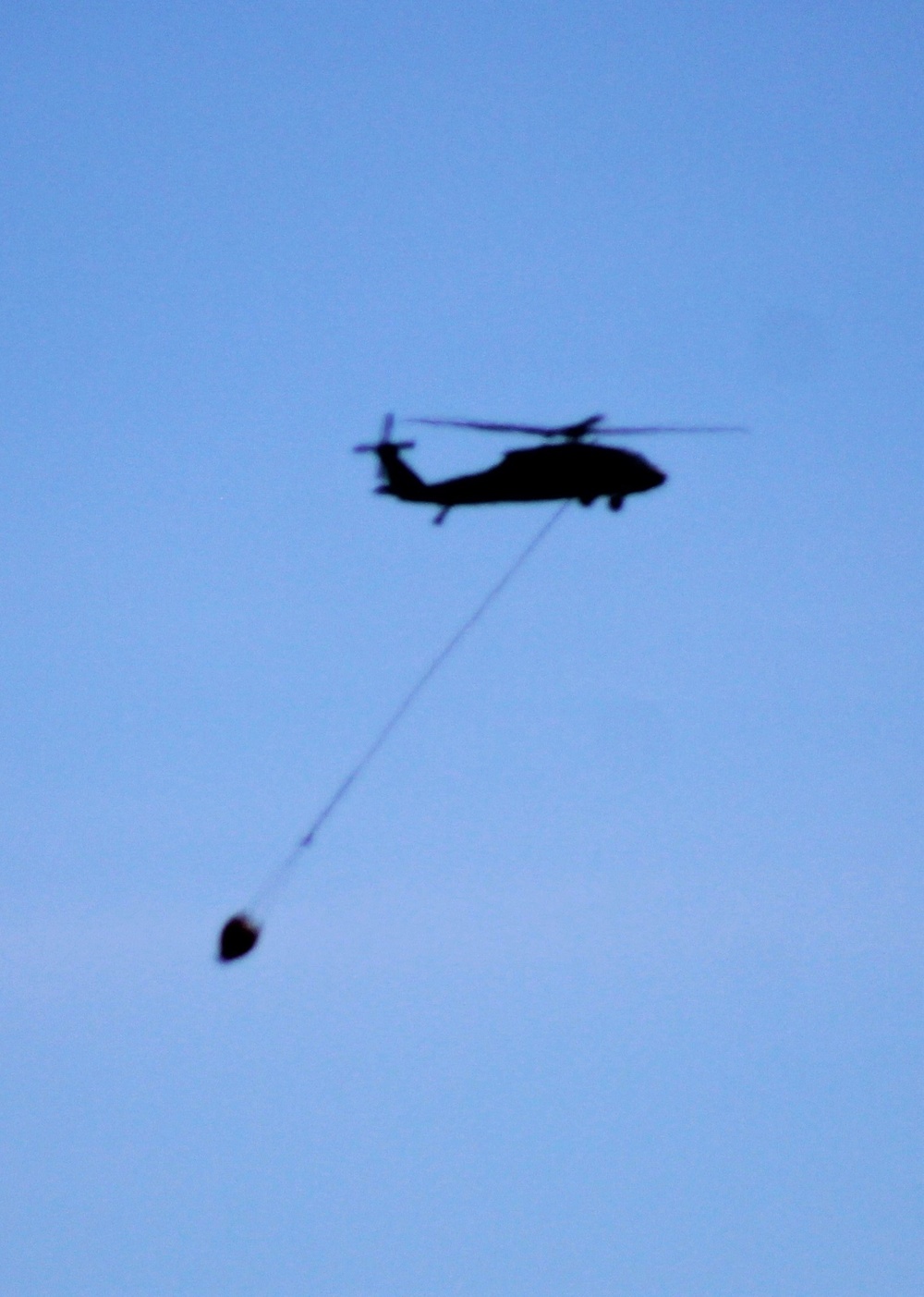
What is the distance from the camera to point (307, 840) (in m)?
42.8

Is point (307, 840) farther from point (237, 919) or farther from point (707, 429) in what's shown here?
point (707, 429)

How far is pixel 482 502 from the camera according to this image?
197ft

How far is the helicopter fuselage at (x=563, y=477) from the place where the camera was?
58375 millimetres

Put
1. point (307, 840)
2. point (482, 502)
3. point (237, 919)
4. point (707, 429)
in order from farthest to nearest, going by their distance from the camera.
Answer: point (482, 502), point (707, 429), point (237, 919), point (307, 840)

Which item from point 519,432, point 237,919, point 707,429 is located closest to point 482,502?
point 519,432

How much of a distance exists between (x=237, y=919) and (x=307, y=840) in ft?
13.1

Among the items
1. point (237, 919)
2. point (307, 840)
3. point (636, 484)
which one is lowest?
point (237, 919)

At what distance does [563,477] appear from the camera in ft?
192

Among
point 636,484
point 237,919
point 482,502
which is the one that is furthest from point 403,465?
point 237,919

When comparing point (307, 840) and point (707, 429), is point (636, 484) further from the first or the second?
point (307, 840)

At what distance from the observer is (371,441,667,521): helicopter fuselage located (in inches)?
2298

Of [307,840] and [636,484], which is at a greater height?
[636,484]

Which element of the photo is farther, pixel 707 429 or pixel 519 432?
pixel 519 432

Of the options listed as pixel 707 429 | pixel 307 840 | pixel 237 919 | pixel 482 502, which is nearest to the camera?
pixel 307 840
